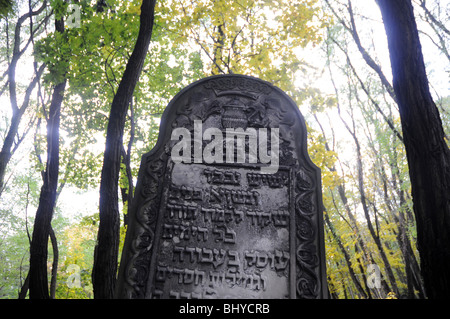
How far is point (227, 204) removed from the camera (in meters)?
3.42

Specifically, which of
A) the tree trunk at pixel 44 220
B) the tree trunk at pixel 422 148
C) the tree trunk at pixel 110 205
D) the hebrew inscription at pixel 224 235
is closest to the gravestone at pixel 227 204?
the hebrew inscription at pixel 224 235

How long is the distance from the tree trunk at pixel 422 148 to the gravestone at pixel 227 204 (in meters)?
1.04

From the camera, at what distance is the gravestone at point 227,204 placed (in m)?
3.06

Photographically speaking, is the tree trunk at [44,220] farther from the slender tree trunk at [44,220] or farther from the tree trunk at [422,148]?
the tree trunk at [422,148]

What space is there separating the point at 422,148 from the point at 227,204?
210 cm

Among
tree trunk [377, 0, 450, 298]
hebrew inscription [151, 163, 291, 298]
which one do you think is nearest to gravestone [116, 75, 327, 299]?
hebrew inscription [151, 163, 291, 298]

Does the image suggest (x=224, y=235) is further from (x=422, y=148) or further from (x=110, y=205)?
(x=422, y=148)

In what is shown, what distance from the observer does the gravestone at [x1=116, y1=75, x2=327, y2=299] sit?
10.0 ft
